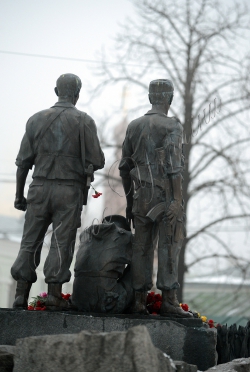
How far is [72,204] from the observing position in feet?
33.0

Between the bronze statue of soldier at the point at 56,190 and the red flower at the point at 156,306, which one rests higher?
the bronze statue of soldier at the point at 56,190

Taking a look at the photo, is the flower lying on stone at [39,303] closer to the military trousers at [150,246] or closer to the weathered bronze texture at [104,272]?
the weathered bronze texture at [104,272]

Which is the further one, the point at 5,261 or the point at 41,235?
the point at 5,261

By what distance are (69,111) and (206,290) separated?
83.9 feet

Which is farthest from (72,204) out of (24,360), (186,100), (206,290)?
(206,290)

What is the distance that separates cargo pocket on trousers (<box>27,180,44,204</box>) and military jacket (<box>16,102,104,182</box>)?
0.35 feet

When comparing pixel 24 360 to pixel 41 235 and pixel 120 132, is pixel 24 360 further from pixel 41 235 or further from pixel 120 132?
pixel 120 132

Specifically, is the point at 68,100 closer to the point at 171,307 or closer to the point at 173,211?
the point at 173,211

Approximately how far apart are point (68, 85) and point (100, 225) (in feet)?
5.24

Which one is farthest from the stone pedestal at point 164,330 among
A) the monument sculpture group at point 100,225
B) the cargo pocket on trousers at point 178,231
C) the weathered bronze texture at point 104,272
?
the cargo pocket on trousers at point 178,231

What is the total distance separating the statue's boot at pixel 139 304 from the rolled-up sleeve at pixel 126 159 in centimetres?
142

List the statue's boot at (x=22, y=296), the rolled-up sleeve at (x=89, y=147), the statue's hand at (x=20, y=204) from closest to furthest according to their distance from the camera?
the statue's boot at (x=22, y=296)
the rolled-up sleeve at (x=89, y=147)
the statue's hand at (x=20, y=204)

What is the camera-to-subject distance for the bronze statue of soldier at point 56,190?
9.97 m

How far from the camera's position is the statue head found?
1038 cm
